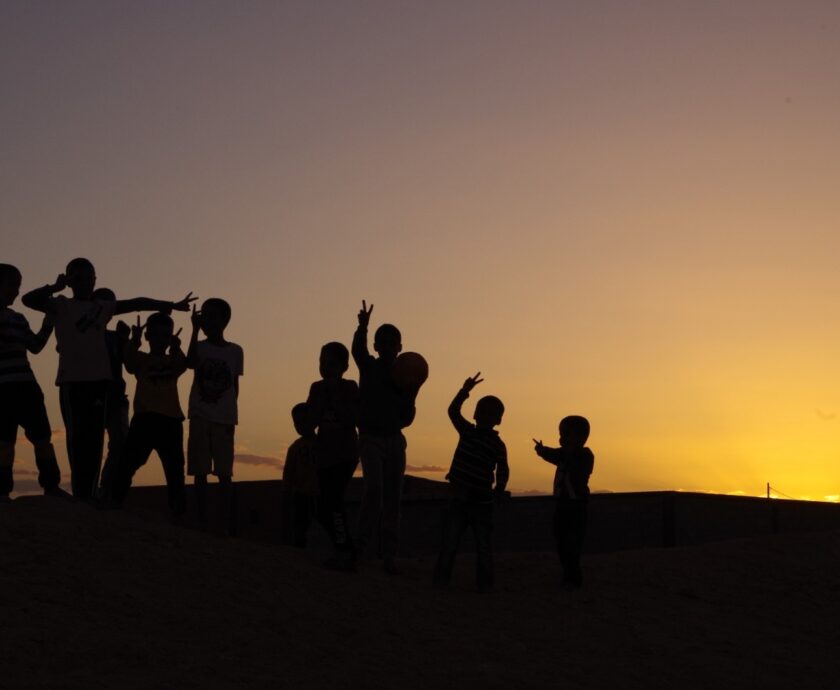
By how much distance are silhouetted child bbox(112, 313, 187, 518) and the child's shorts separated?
4.6 inches

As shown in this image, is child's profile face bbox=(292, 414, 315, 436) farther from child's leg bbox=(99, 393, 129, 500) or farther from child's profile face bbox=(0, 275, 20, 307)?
child's profile face bbox=(0, 275, 20, 307)

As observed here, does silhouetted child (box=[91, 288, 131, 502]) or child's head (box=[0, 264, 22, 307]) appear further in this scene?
silhouetted child (box=[91, 288, 131, 502])

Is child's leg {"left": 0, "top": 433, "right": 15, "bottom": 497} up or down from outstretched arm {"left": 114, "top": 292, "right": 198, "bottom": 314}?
down

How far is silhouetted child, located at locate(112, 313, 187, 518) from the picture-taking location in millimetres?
9711

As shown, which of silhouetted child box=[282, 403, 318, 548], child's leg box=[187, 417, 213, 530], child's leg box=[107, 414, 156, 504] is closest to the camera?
child's leg box=[107, 414, 156, 504]

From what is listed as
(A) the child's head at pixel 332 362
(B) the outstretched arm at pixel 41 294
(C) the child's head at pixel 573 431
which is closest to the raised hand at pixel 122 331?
(B) the outstretched arm at pixel 41 294

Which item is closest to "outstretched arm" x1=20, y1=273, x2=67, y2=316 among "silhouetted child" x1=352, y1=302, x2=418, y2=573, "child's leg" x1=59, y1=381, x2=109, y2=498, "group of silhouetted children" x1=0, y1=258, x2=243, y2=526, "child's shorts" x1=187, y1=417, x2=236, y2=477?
"group of silhouetted children" x1=0, y1=258, x2=243, y2=526

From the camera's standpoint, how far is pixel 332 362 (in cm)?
977

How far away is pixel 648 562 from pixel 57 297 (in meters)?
6.76

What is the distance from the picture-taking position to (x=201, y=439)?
9898mm

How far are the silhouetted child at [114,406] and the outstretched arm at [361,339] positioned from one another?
7.01ft

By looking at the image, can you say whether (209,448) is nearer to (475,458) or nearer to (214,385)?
(214,385)

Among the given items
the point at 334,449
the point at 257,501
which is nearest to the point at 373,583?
the point at 334,449

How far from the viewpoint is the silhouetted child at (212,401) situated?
9.88 meters
